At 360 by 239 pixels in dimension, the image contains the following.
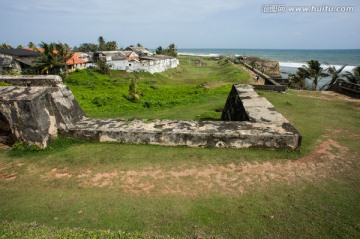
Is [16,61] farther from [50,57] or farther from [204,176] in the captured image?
[204,176]

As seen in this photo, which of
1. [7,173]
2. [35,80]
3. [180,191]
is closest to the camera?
[180,191]

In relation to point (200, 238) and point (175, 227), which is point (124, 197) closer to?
point (175, 227)

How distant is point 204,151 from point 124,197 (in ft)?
7.04

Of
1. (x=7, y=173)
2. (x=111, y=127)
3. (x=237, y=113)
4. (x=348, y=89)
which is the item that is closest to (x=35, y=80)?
(x=111, y=127)

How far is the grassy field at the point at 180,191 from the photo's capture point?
3.14 metres

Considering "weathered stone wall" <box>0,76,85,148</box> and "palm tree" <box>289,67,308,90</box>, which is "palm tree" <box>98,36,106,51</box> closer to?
"palm tree" <box>289,67,308,90</box>

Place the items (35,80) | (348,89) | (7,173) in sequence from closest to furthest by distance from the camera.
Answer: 1. (7,173)
2. (35,80)
3. (348,89)

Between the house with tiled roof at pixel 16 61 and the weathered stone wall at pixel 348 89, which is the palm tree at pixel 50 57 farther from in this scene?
the weathered stone wall at pixel 348 89

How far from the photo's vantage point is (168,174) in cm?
446

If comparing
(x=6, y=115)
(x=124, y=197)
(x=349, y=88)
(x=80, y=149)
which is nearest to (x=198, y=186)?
(x=124, y=197)

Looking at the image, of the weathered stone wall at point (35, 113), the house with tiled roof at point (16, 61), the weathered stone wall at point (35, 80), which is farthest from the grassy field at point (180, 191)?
the house with tiled roof at point (16, 61)

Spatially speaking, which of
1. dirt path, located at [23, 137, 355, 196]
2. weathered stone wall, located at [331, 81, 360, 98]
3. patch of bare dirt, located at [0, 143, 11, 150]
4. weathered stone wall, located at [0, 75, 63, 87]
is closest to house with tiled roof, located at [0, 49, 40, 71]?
weathered stone wall, located at [0, 75, 63, 87]

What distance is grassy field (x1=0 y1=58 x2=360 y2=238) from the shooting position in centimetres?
314

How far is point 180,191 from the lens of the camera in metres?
3.96
